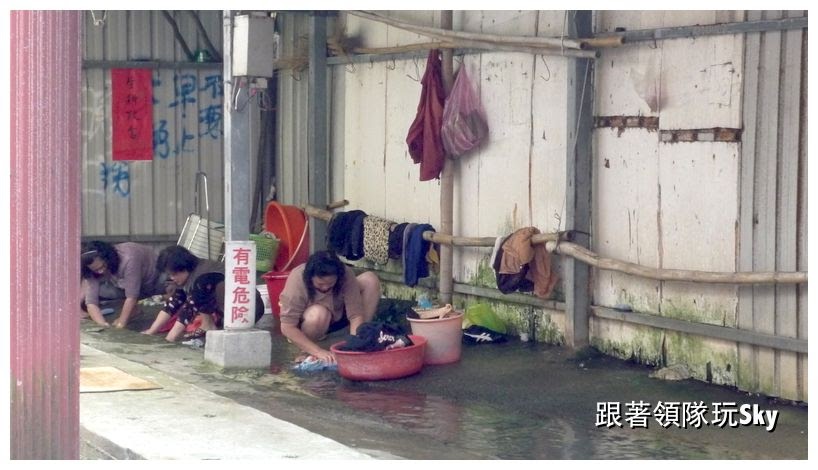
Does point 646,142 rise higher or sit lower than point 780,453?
higher

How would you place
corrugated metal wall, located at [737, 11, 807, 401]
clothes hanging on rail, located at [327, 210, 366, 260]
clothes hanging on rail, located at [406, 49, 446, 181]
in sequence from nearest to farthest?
corrugated metal wall, located at [737, 11, 807, 401], clothes hanging on rail, located at [406, 49, 446, 181], clothes hanging on rail, located at [327, 210, 366, 260]

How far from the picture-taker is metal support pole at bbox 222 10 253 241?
9905mm

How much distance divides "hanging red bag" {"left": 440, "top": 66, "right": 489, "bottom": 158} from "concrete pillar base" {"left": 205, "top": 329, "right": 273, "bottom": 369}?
2.34 m

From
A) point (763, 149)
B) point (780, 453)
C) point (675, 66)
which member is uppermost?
point (675, 66)

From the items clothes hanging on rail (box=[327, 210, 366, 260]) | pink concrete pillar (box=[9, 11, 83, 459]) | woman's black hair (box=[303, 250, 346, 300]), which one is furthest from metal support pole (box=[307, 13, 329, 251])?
pink concrete pillar (box=[9, 11, 83, 459])

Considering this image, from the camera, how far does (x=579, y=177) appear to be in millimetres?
10039

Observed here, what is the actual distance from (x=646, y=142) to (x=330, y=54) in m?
4.71

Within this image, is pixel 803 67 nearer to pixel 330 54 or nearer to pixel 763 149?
pixel 763 149

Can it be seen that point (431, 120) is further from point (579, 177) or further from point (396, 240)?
point (579, 177)

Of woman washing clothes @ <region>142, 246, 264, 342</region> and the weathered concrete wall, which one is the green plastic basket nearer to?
woman washing clothes @ <region>142, 246, 264, 342</region>

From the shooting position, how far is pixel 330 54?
44.2 ft

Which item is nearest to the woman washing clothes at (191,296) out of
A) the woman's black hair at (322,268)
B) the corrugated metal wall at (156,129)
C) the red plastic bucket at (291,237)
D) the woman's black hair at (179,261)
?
the woman's black hair at (179,261)

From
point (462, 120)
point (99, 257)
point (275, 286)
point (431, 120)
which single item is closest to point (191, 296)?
point (275, 286)

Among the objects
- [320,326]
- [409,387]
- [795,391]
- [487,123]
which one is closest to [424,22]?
[487,123]
